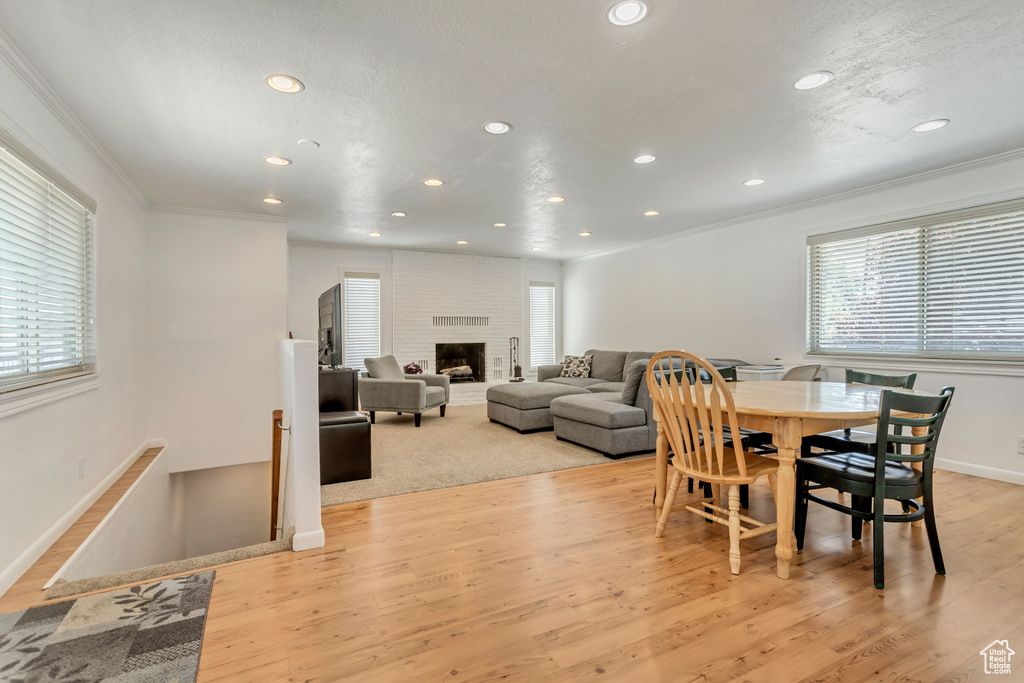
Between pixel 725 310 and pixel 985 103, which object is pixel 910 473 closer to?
pixel 985 103

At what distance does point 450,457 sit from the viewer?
14.0 ft

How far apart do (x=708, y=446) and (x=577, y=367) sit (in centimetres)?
480

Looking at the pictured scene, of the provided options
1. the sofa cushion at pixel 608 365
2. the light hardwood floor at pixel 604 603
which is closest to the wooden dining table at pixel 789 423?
the light hardwood floor at pixel 604 603

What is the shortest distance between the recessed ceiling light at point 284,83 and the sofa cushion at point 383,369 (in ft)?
12.7

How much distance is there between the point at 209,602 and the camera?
6.56ft

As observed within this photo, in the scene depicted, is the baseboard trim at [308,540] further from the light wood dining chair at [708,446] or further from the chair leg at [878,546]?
the chair leg at [878,546]

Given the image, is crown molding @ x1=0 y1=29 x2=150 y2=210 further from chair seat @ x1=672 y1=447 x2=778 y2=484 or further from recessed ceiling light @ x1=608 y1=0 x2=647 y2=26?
chair seat @ x1=672 y1=447 x2=778 y2=484

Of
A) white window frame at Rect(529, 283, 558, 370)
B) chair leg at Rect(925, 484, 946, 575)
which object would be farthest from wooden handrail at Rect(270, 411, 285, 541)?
white window frame at Rect(529, 283, 558, 370)

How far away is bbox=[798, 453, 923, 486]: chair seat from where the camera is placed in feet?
6.84

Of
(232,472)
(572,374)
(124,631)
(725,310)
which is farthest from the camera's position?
(572,374)

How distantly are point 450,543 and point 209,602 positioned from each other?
1090 millimetres

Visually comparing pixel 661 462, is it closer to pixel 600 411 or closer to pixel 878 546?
pixel 878 546

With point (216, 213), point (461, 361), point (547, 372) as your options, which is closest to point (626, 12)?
point (216, 213)

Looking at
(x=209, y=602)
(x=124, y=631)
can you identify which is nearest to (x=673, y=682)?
(x=209, y=602)
